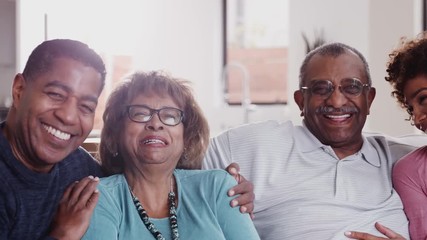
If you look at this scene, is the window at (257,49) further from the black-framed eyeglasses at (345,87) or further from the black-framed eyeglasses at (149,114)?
the black-framed eyeglasses at (149,114)

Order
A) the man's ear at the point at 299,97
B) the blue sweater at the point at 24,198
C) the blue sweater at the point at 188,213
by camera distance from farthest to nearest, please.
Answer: the man's ear at the point at 299,97
the blue sweater at the point at 188,213
the blue sweater at the point at 24,198

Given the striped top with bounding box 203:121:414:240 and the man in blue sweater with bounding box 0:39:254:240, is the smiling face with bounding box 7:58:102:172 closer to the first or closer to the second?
the man in blue sweater with bounding box 0:39:254:240

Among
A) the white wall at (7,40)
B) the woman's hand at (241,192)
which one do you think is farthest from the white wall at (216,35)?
the woman's hand at (241,192)

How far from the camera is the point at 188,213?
1.86m

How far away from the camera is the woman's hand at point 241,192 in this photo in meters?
1.89

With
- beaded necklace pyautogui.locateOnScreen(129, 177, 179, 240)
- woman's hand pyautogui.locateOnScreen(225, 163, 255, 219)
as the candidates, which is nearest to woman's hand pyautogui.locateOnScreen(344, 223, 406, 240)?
woman's hand pyautogui.locateOnScreen(225, 163, 255, 219)

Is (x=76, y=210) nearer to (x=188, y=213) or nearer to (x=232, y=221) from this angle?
(x=188, y=213)

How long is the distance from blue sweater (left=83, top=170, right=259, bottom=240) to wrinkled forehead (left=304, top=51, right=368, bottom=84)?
0.55m

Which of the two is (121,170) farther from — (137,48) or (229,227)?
(137,48)

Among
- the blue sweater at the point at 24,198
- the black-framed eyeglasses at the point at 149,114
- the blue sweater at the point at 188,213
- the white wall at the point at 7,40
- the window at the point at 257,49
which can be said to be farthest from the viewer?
the window at the point at 257,49

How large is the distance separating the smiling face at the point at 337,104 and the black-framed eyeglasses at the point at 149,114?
0.59 m

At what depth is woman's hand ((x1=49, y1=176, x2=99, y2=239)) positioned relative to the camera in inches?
64.6

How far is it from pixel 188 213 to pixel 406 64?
0.90m

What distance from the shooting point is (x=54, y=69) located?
168cm
